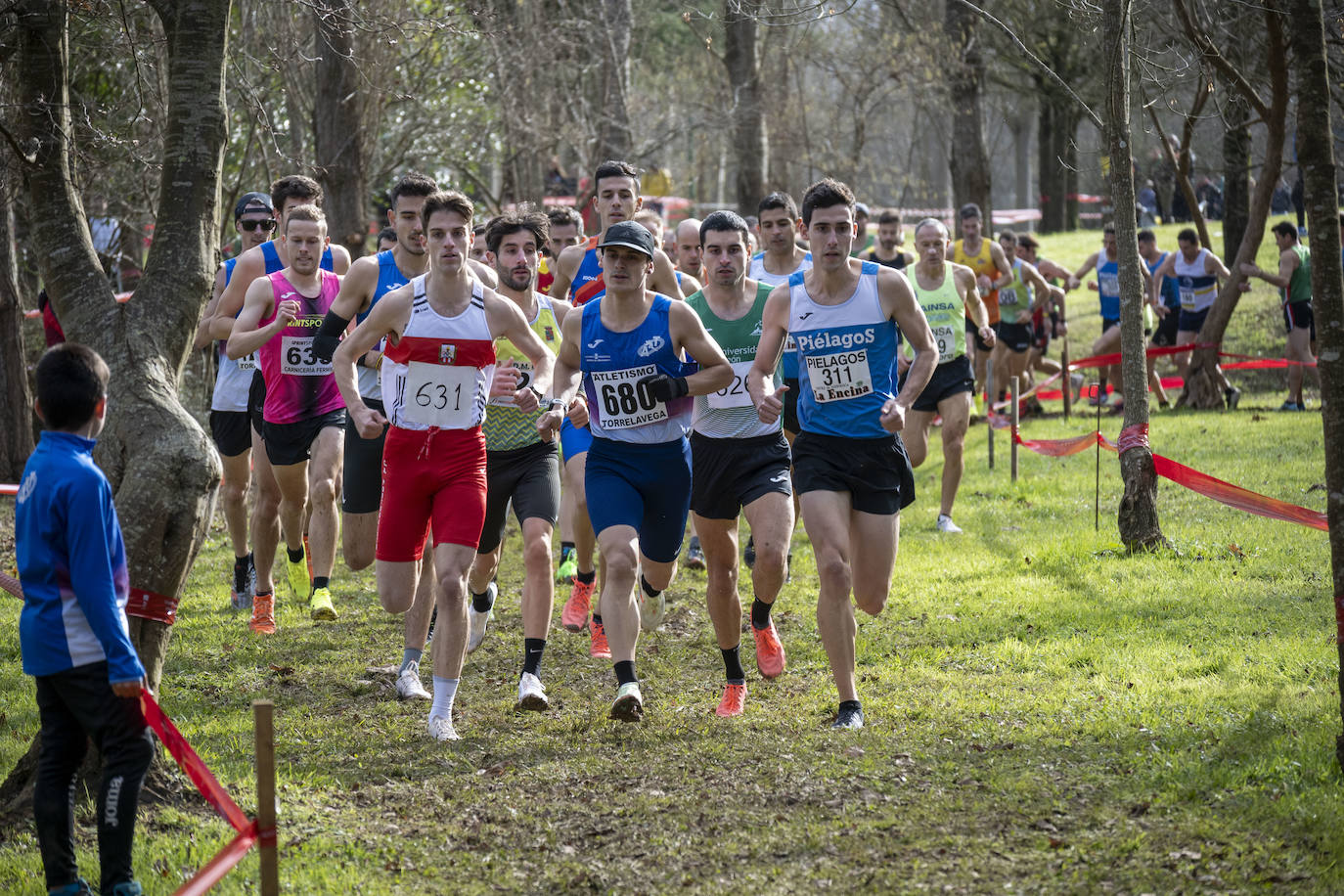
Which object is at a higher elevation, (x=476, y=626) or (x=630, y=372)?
(x=630, y=372)

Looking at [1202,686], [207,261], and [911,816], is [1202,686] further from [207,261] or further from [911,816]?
[207,261]


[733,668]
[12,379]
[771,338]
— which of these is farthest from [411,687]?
[12,379]

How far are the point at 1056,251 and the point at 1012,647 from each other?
26.7 m

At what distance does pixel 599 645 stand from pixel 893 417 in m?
2.56

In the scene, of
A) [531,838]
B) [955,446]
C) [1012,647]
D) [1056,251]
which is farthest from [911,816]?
[1056,251]

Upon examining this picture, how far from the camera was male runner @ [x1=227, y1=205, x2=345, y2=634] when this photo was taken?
8.09m

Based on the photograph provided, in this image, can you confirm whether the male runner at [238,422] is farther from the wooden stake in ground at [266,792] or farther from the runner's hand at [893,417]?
the wooden stake in ground at [266,792]

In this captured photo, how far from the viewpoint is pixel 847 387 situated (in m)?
6.61

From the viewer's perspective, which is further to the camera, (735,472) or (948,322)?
(948,322)

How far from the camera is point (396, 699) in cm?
710

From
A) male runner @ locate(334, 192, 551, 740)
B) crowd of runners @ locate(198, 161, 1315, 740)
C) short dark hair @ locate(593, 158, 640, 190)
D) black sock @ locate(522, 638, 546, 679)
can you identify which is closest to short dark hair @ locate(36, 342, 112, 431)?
crowd of runners @ locate(198, 161, 1315, 740)

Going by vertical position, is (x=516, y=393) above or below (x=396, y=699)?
above

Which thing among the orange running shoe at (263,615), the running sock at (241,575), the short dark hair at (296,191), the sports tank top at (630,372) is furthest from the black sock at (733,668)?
the running sock at (241,575)

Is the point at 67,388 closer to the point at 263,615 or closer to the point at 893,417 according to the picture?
the point at 893,417
